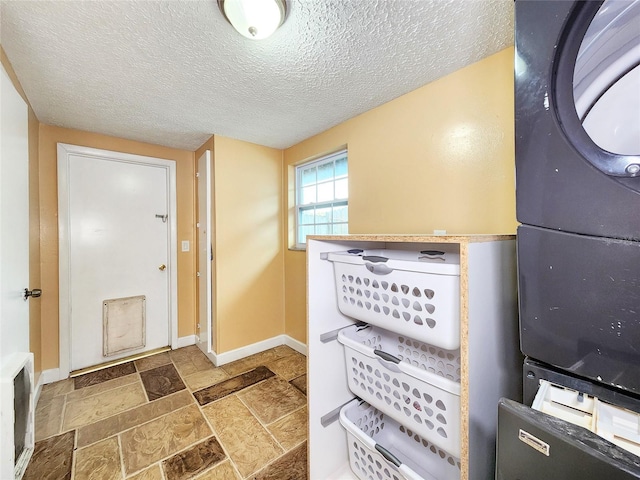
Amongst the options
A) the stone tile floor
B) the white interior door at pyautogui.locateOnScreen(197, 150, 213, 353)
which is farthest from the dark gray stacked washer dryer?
the white interior door at pyautogui.locateOnScreen(197, 150, 213, 353)

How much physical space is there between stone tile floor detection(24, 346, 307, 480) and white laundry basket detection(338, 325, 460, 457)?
681 millimetres

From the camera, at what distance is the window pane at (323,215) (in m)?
2.50

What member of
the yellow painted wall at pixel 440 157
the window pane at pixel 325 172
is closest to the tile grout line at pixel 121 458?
the yellow painted wall at pixel 440 157

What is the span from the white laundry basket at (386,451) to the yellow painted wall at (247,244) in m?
1.60

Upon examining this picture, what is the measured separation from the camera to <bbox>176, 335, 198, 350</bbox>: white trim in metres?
2.78

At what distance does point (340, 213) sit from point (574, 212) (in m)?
1.89

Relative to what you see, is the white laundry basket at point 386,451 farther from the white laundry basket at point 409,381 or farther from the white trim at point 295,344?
the white trim at point 295,344

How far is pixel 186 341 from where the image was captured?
9.32 feet

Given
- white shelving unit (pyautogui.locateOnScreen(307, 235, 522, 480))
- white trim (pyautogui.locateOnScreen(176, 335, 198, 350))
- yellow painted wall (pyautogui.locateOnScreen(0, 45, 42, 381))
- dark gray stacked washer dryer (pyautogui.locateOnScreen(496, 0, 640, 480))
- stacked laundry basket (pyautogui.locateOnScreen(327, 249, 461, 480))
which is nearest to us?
dark gray stacked washer dryer (pyautogui.locateOnScreen(496, 0, 640, 480))

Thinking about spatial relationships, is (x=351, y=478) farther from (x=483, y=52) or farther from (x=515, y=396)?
(x=483, y=52)

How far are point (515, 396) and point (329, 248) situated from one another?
0.91 metres

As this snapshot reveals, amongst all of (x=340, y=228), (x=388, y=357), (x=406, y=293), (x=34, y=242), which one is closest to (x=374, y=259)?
(x=406, y=293)

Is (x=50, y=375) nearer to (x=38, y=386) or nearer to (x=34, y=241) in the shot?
(x=38, y=386)

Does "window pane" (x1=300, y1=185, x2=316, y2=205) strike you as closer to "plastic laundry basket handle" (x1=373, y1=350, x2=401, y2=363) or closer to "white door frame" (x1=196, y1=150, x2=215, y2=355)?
"white door frame" (x1=196, y1=150, x2=215, y2=355)
